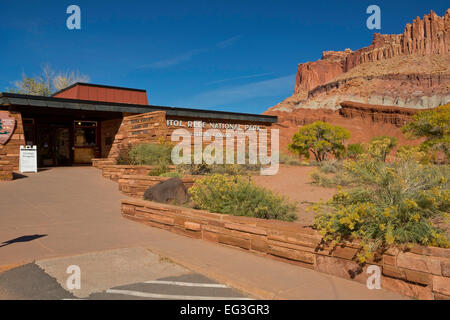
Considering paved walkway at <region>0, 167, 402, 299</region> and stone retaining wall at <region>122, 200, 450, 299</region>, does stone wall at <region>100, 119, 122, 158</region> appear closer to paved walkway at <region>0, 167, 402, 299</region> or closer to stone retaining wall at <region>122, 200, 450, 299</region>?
paved walkway at <region>0, 167, 402, 299</region>

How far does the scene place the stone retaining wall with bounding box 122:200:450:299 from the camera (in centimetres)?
336

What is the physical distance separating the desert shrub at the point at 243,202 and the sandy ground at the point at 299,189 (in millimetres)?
444

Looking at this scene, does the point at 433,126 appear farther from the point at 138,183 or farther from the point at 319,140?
the point at 138,183

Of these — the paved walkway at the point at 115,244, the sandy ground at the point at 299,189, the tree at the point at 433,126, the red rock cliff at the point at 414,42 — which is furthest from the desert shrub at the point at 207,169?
the red rock cliff at the point at 414,42

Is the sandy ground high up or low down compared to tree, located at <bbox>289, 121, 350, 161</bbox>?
down

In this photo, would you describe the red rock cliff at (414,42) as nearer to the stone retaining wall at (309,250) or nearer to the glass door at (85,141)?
the glass door at (85,141)

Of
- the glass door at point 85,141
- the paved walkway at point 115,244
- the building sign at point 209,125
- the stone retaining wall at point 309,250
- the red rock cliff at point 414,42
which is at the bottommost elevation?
the paved walkway at point 115,244

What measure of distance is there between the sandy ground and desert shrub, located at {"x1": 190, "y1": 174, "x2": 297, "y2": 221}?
444mm

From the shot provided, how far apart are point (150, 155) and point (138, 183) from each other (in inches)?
127

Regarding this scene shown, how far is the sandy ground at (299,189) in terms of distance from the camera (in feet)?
23.2

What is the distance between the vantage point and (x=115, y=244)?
5.61 metres

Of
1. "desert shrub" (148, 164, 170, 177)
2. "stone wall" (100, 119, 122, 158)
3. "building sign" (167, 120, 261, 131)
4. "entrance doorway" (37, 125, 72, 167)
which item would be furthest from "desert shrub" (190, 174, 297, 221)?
"entrance doorway" (37, 125, 72, 167)
